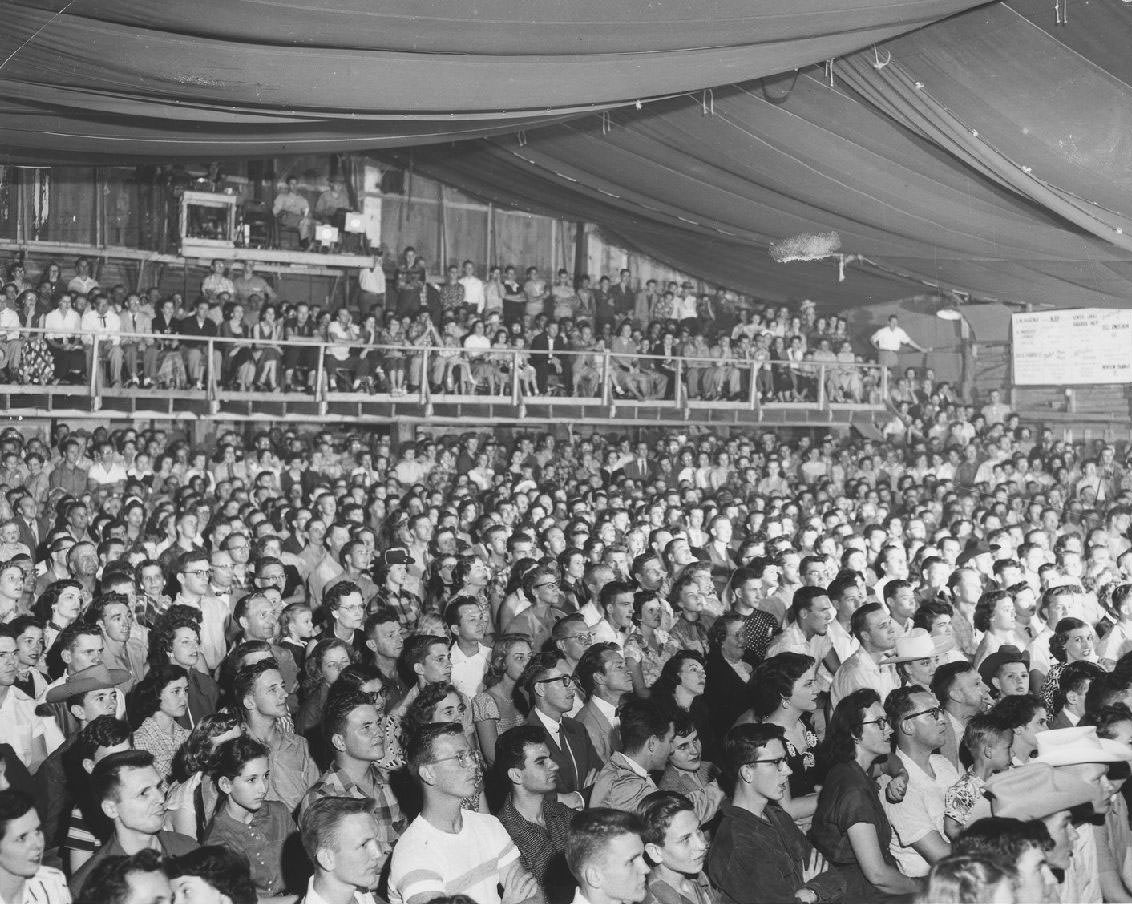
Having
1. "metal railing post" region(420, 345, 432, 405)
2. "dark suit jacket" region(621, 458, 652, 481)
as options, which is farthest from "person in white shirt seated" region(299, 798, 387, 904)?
"dark suit jacket" region(621, 458, 652, 481)

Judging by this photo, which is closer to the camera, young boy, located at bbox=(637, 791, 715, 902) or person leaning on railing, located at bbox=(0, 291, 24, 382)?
young boy, located at bbox=(637, 791, 715, 902)

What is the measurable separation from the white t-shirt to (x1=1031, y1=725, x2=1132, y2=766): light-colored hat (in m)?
1.62

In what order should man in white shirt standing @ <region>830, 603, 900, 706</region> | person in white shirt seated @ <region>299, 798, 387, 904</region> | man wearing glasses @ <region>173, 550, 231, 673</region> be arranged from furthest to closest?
man wearing glasses @ <region>173, 550, 231, 673</region> < man in white shirt standing @ <region>830, 603, 900, 706</region> < person in white shirt seated @ <region>299, 798, 387, 904</region>

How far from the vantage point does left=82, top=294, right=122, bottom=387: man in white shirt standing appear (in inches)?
509

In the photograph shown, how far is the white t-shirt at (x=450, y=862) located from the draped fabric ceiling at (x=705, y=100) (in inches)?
148

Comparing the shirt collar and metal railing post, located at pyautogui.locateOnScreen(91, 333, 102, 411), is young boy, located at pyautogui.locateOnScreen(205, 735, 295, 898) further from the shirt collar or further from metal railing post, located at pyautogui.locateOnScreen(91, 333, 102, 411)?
metal railing post, located at pyautogui.locateOnScreen(91, 333, 102, 411)

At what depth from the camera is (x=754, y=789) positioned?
167 inches

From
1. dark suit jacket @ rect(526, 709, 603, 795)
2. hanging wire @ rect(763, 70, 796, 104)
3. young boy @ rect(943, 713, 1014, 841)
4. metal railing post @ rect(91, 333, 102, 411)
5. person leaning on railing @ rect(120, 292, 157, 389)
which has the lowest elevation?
dark suit jacket @ rect(526, 709, 603, 795)

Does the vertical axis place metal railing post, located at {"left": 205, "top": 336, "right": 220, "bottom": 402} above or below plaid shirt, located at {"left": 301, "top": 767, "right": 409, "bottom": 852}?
above

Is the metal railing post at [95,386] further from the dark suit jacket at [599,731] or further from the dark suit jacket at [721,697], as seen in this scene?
the dark suit jacket at [599,731]

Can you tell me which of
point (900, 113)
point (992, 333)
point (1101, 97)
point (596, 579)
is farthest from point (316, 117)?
point (992, 333)

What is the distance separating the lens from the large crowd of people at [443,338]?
43.7 feet

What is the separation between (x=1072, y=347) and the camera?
15219 millimetres

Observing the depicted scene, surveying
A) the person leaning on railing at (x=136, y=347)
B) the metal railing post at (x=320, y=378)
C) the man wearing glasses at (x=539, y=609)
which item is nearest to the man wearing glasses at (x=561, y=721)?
the man wearing glasses at (x=539, y=609)
